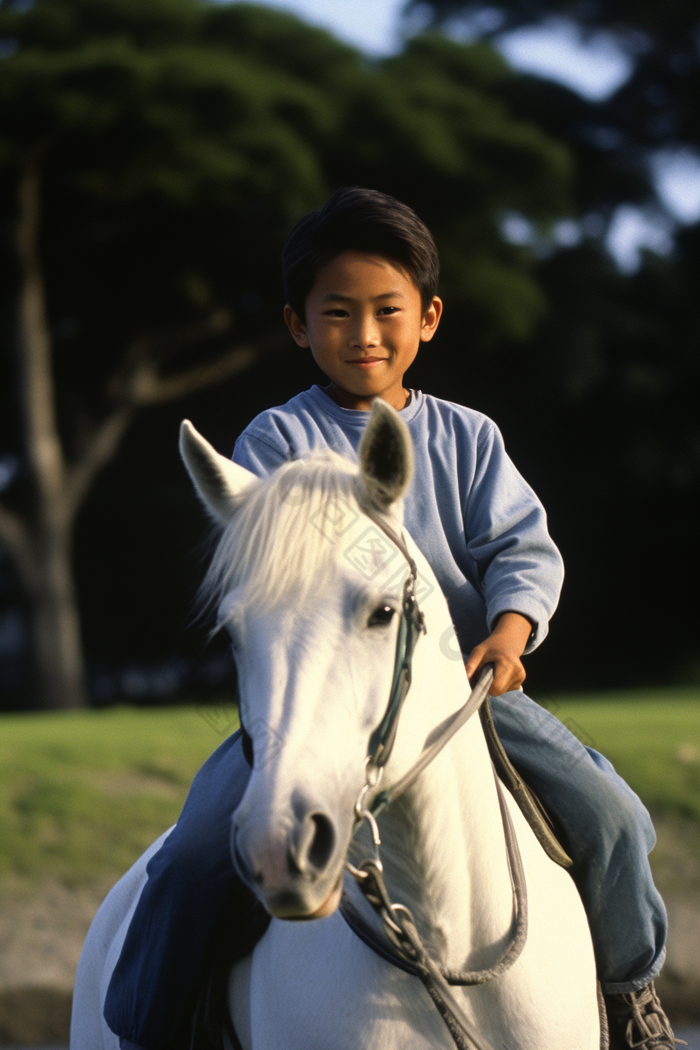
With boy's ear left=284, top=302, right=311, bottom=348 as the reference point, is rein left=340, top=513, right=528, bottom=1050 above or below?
below

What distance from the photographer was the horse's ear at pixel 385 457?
1.38 meters

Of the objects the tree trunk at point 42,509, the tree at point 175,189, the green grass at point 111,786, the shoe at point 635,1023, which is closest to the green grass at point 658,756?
the green grass at point 111,786

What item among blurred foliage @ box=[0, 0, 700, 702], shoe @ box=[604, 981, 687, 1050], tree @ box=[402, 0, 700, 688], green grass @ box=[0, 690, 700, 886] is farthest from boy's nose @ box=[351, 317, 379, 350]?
tree @ box=[402, 0, 700, 688]

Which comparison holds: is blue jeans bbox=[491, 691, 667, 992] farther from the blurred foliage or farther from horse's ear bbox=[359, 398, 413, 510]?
the blurred foliage

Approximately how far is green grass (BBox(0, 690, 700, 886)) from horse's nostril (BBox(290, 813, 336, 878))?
A: 4053 millimetres

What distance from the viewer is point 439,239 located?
543 inches

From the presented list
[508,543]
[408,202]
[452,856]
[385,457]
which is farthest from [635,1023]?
[408,202]

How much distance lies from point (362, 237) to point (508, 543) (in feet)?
1.88

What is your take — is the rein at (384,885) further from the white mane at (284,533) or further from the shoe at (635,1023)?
the shoe at (635,1023)

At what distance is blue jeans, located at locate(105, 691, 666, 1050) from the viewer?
70.8 inches

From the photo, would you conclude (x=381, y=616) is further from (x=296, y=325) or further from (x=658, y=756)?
(x=658, y=756)

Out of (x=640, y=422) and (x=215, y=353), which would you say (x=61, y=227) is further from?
(x=640, y=422)

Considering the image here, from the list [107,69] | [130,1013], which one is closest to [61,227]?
[107,69]

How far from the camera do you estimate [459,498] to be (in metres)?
1.82
